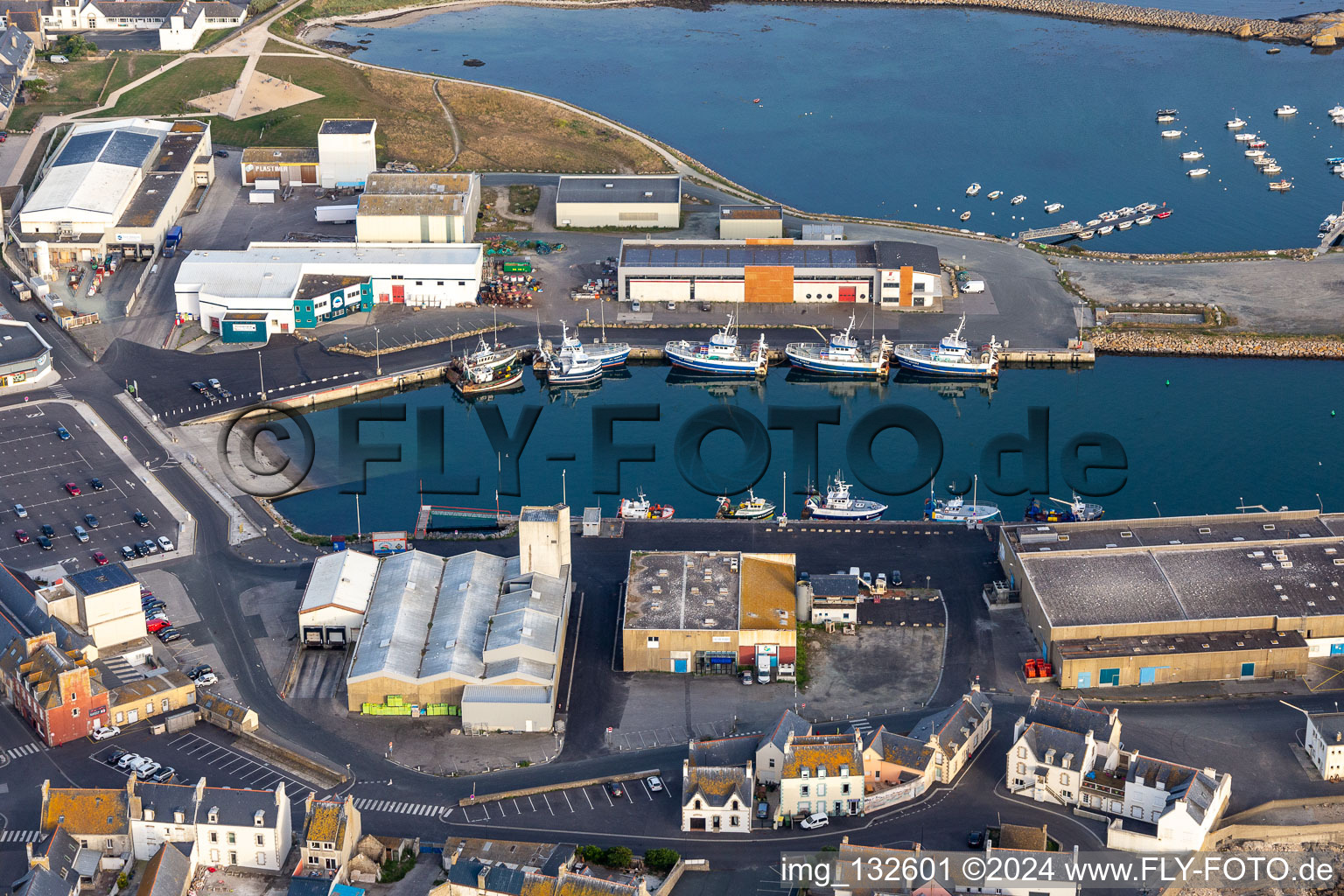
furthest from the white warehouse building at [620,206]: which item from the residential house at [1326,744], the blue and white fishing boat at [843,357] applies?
the residential house at [1326,744]

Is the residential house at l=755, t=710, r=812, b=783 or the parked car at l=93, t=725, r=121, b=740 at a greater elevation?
the residential house at l=755, t=710, r=812, b=783

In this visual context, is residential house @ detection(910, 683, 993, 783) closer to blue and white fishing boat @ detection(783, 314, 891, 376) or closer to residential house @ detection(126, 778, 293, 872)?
residential house @ detection(126, 778, 293, 872)

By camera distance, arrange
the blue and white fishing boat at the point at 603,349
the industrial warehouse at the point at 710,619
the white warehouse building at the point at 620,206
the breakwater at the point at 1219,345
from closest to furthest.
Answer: the industrial warehouse at the point at 710,619, the blue and white fishing boat at the point at 603,349, the breakwater at the point at 1219,345, the white warehouse building at the point at 620,206

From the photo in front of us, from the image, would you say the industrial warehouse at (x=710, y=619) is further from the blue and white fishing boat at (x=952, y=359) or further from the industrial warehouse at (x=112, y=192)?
the industrial warehouse at (x=112, y=192)

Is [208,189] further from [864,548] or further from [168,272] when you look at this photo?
[864,548]

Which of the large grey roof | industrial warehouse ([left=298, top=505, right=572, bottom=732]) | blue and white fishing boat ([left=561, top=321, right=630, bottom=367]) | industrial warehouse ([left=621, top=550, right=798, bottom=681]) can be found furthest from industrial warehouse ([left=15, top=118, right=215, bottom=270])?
industrial warehouse ([left=621, top=550, right=798, bottom=681])

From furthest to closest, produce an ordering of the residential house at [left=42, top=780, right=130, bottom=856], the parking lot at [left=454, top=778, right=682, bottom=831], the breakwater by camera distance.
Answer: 1. the breakwater
2. the parking lot at [left=454, top=778, right=682, bottom=831]
3. the residential house at [left=42, top=780, right=130, bottom=856]

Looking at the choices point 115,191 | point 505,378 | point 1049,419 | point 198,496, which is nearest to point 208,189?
point 115,191

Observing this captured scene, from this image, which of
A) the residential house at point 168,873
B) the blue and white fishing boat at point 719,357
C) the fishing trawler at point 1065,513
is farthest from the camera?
the blue and white fishing boat at point 719,357
